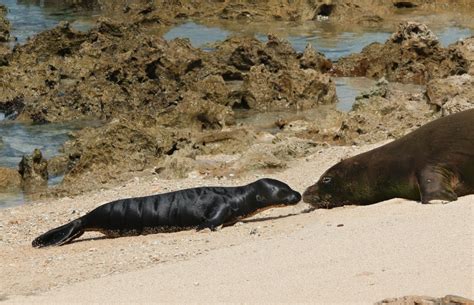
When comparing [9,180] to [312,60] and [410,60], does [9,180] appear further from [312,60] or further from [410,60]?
[410,60]

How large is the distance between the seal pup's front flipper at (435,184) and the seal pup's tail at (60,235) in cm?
333

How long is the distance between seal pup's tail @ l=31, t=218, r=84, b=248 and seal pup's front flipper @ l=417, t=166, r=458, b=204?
131 inches

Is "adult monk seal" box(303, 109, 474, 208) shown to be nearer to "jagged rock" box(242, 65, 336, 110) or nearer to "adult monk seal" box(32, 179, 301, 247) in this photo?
"adult monk seal" box(32, 179, 301, 247)

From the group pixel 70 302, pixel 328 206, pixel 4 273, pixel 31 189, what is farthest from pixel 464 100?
pixel 70 302

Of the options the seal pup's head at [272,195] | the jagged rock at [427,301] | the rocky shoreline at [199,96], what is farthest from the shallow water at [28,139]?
the jagged rock at [427,301]

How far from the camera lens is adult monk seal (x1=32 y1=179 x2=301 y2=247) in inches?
403

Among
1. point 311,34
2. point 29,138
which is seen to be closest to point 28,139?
point 29,138

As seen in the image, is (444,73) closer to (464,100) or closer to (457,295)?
(464,100)

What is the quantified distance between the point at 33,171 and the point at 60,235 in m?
5.09

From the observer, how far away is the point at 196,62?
2122cm

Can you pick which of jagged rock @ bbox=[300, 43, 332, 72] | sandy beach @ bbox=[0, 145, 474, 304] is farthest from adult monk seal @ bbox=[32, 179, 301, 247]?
→ jagged rock @ bbox=[300, 43, 332, 72]

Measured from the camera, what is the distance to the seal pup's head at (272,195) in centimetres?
1039

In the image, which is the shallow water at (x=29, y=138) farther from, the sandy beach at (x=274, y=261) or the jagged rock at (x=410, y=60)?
the sandy beach at (x=274, y=261)

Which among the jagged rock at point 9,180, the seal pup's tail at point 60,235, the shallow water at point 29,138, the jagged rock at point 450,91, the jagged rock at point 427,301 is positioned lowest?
the shallow water at point 29,138
